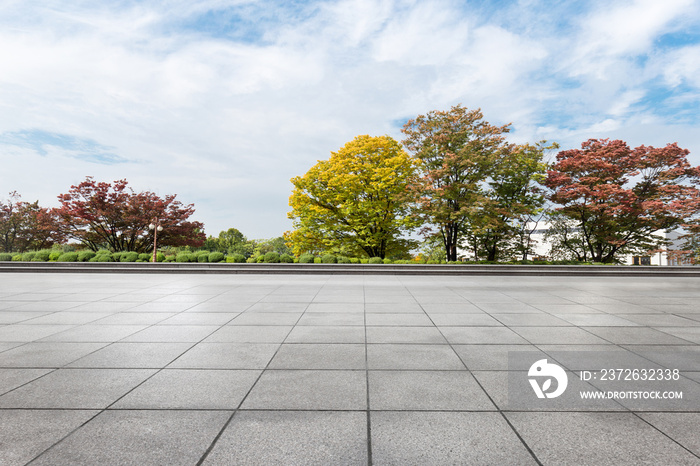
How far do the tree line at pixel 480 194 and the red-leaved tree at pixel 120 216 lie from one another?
36.0 ft

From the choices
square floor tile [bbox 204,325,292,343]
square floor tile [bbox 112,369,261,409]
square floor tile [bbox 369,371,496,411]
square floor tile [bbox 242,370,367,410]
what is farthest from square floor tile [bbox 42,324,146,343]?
A: square floor tile [bbox 369,371,496,411]

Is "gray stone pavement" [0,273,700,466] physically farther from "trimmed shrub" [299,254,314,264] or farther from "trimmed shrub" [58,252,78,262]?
"trimmed shrub" [58,252,78,262]

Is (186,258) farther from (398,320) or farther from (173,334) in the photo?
(398,320)

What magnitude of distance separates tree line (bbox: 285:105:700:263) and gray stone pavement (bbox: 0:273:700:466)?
15.9 meters

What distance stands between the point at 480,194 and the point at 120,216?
94.8 feet

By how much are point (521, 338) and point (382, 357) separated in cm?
248

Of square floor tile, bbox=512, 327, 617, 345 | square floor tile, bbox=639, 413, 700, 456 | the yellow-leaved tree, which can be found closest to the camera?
square floor tile, bbox=639, 413, 700, 456

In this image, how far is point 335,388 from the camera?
3740 millimetres

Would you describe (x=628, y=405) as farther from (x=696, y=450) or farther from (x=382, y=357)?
(x=382, y=357)

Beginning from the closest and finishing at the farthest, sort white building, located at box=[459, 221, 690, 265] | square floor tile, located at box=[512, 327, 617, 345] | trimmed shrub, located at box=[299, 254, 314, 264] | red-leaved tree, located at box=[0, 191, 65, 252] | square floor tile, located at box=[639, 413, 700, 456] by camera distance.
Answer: square floor tile, located at box=[639, 413, 700, 456], square floor tile, located at box=[512, 327, 617, 345], trimmed shrub, located at box=[299, 254, 314, 264], white building, located at box=[459, 221, 690, 265], red-leaved tree, located at box=[0, 191, 65, 252]

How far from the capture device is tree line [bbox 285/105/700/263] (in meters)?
Result: 22.5

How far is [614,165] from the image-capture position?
23.7 m

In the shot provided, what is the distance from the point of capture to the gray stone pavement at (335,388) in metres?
2.66

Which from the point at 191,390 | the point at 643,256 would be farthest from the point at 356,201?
the point at 191,390
